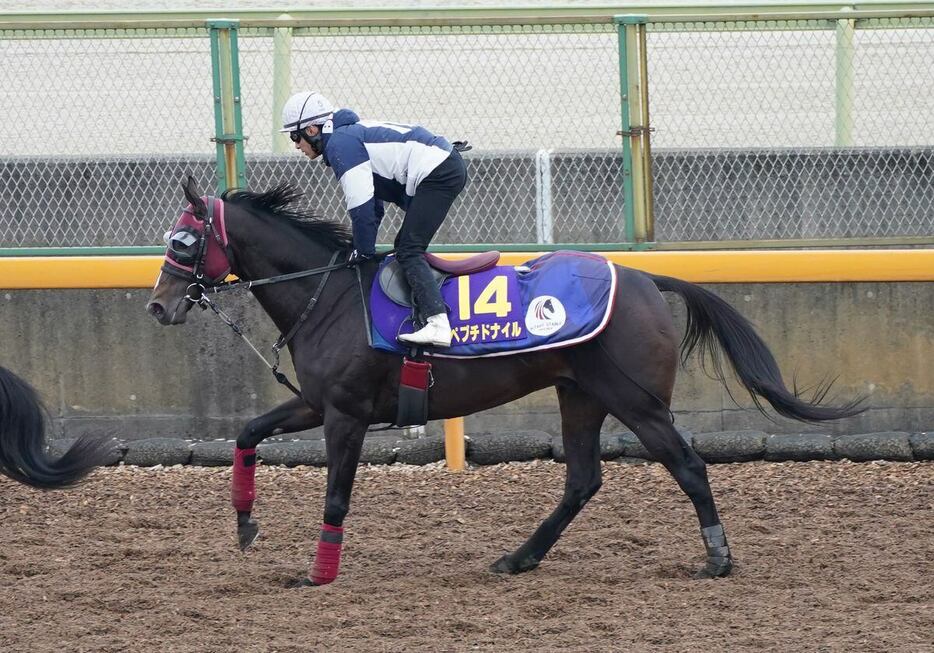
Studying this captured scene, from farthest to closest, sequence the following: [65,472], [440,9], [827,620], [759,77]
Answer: [440,9], [759,77], [65,472], [827,620]

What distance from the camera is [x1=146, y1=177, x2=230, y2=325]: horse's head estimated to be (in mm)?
6004

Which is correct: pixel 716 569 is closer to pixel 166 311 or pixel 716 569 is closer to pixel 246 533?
pixel 246 533

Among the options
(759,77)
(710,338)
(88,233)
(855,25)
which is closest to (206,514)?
(88,233)

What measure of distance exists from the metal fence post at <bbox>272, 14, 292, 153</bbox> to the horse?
2.34 meters

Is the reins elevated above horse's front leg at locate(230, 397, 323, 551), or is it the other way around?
the reins

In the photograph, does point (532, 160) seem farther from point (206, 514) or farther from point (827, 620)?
point (827, 620)

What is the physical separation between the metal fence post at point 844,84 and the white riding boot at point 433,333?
12.3 ft

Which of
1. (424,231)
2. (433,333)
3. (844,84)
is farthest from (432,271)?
(844,84)

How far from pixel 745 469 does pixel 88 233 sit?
4402 millimetres

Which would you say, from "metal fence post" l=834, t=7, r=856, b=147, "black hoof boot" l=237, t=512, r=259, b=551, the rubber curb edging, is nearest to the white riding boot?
"black hoof boot" l=237, t=512, r=259, b=551

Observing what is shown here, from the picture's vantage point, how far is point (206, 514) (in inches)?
288

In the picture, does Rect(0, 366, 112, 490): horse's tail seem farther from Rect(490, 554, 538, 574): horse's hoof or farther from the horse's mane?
Rect(490, 554, 538, 574): horse's hoof

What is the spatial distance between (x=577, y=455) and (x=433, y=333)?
975 mm

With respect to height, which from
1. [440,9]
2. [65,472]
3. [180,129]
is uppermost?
[440,9]
